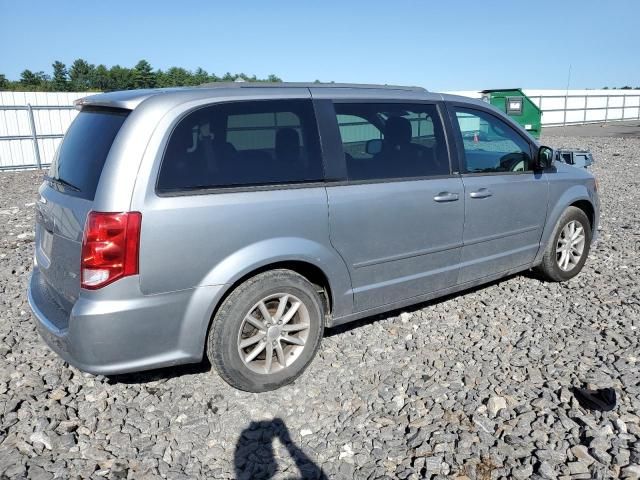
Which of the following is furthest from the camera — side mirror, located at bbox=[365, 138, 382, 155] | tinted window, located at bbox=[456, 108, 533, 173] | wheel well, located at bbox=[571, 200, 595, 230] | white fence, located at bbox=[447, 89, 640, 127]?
white fence, located at bbox=[447, 89, 640, 127]

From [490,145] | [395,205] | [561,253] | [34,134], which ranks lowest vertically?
[561,253]

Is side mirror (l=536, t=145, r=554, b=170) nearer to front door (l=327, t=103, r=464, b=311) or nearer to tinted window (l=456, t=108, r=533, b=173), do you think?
tinted window (l=456, t=108, r=533, b=173)

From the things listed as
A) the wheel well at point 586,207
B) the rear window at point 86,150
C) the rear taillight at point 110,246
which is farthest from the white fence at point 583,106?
the rear taillight at point 110,246

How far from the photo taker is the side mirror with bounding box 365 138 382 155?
3.72m

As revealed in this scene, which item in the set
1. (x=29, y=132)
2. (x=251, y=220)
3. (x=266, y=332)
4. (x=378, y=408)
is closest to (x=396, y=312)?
(x=378, y=408)

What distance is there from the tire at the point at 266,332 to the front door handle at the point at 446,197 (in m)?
1.17

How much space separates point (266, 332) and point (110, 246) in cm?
107

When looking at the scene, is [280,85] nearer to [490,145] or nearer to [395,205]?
[395,205]

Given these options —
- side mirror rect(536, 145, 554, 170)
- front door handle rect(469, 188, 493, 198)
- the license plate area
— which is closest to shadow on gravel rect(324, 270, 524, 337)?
front door handle rect(469, 188, 493, 198)

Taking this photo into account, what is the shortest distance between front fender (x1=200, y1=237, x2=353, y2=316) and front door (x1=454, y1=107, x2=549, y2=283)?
1.18m

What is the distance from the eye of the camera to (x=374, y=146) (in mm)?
3758

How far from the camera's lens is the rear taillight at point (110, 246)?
2742mm

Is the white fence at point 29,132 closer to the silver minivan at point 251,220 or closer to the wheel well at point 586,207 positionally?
the silver minivan at point 251,220

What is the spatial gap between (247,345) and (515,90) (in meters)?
20.5
